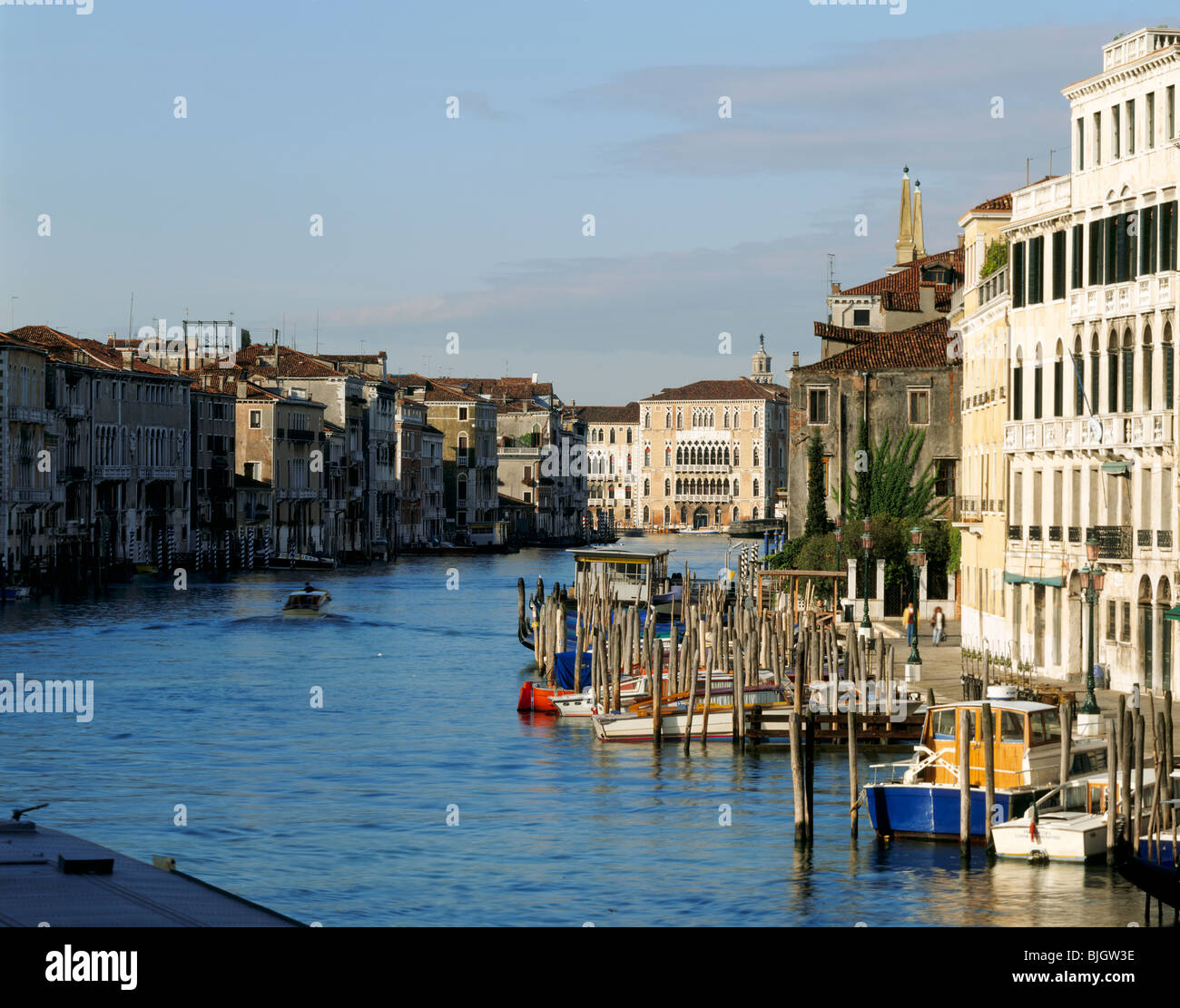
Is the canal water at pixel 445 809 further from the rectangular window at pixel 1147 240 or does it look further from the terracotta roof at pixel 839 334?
the terracotta roof at pixel 839 334

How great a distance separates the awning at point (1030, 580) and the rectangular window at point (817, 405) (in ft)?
59.9

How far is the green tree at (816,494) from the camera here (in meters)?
45.1

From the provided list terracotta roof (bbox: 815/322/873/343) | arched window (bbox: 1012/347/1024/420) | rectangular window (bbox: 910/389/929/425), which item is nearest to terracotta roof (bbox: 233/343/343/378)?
terracotta roof (bbox: 815/322/873/343)

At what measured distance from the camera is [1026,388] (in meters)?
27.4

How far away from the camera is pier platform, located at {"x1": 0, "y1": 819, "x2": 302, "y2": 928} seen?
988cm

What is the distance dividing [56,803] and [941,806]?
33.1 ft

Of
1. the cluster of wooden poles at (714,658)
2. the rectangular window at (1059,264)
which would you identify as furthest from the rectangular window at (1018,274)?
the cluster of wooden poles at (714,658)

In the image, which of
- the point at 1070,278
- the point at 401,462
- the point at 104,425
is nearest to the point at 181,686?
the point at 1070,278

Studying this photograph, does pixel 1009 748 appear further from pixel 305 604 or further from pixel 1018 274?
pixel 305 604

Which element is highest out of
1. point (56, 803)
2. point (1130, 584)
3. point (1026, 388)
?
point (1026, 388)

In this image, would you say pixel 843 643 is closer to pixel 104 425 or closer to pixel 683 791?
pixel 683 791

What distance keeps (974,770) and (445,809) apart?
250 inches

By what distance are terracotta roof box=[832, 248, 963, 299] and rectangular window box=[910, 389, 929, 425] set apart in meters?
5.37

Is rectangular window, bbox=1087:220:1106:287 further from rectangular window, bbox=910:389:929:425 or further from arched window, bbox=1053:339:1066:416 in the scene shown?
rectangular window, bbox=910:389:929:425
